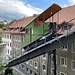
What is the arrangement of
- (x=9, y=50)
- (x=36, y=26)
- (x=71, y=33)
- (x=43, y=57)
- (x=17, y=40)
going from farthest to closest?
(x=9, y=50) < (x=17, y=40) < (x=43, y=57) < (x=36, y=26) < (x=71, y=33)

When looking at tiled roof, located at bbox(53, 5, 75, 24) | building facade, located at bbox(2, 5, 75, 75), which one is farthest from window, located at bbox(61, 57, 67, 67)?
tiled roof, located at bbox(53, 5, 75, 24)

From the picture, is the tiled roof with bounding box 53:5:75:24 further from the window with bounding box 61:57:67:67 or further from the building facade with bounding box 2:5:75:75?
the window with bounding box 61:57:67:67

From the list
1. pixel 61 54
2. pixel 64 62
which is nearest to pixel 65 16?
pixel 61 54

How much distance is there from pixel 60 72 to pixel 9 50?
2210 cm

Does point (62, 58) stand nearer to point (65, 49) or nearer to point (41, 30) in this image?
point (65, 49)

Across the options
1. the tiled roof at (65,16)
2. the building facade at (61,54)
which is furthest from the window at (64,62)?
the tiled roof at (65,16)

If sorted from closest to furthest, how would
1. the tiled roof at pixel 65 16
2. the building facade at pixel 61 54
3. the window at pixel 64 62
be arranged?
the building facade at pixel 61 54 → the tiled roof at pixel 65 16 → the window at pixel 64 62

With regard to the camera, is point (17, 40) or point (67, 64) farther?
point (17, 40)

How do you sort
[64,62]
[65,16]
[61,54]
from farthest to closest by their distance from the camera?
[61,54]
[64,62]
[65,16]

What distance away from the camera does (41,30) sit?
935 centimetres

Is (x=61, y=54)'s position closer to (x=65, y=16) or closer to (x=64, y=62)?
(x=64, y=62)

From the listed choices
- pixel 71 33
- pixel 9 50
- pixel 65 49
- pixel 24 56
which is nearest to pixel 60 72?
pixel 65 49

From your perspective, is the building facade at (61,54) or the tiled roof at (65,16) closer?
the building facade at (61,54)

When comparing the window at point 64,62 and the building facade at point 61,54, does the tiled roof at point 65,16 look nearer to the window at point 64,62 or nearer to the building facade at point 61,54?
the building facade at point 61,54
